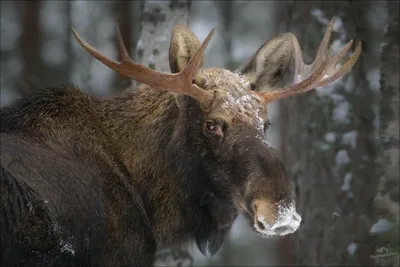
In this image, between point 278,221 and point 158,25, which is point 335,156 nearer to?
point 158,25

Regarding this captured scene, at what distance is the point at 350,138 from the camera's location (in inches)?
285

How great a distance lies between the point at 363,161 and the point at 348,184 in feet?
0.92

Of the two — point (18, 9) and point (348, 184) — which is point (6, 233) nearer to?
point (348, 184)

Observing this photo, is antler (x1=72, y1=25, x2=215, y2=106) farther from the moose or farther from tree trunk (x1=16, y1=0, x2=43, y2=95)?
tree trunk (x1=16, y1=0, x2=43, y2=95)

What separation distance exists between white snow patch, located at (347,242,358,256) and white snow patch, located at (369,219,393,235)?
25 cm

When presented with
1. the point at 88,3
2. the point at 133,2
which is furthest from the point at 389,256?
the point at 88,3

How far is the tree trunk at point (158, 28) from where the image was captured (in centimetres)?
746

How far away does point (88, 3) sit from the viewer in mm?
13898

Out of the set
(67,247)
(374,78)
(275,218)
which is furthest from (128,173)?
(374,78)

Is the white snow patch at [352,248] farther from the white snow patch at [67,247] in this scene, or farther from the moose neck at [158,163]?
the white snow patch at [67,247]

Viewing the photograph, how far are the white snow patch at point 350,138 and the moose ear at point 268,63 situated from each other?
1534 mm

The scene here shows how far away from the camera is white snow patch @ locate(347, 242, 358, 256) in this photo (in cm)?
704

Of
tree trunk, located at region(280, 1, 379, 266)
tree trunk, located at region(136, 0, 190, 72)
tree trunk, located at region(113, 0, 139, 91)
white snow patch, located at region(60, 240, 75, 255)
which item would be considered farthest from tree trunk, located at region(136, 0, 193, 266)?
tree trunk, located at region(113, 0, 139, 91)

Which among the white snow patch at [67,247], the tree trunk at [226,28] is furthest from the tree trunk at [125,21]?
the white snow patch at [67,247]
